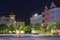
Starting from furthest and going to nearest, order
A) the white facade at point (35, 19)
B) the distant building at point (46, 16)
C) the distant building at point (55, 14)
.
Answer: the white facade at point (35, 19) < the distant building at point (46, 16) < the distant building at point (55, 14)

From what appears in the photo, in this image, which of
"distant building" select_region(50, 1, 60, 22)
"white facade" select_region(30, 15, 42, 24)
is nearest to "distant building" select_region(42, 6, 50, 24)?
"distant building" select_region(50, 1, 60, 22)

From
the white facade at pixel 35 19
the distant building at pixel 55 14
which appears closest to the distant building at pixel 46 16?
the distant building at pixel 55 14

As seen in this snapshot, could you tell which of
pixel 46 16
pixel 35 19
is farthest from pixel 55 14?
pixel 35 19

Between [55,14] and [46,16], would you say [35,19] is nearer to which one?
[46,16]

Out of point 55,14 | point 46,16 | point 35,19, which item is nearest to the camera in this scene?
point 55,14

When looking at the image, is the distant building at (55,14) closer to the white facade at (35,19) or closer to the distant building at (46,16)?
the distant building at (46,16)

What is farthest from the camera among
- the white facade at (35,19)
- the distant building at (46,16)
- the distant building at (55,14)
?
the white facade at (35,19)

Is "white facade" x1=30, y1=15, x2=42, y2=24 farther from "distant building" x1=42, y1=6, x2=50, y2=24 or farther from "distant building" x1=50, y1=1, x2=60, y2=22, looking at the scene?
"distant building" x1=50, y1=1, x2=60, y2=22

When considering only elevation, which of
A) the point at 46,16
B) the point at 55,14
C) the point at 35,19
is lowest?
the point at 46,16

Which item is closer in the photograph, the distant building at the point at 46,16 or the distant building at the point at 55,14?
the distant building at the point at 55,14

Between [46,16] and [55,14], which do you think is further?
[46,16]

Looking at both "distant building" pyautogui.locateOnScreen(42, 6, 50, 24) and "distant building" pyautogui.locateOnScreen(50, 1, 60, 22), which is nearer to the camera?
"distant building" pyautogui.locateOnScreen(50, 1, 60, 22)

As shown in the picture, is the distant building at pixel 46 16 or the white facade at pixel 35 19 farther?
the white facade at pixel 35 19

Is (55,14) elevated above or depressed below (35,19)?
above
